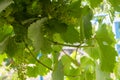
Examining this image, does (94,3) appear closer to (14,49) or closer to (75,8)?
(75,8)

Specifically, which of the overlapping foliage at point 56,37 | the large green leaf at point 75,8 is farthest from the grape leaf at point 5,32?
the large green leaf at point 75,8

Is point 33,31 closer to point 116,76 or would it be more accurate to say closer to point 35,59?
point 35,59

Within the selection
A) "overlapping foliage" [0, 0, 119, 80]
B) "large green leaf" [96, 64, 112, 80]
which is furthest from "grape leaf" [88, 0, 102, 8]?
"large green leaf" [96, 64, 112, 80]

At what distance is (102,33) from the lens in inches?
17.0

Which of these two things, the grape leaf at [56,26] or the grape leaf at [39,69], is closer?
the grape leaf at [56,26]

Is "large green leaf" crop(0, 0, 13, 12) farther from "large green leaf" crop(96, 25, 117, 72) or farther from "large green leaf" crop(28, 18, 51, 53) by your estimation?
"large green leaf" crop(96, 25, 117, 72)

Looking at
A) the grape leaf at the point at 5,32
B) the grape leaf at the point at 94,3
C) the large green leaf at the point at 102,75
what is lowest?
the large green leaf at the point at 102,75

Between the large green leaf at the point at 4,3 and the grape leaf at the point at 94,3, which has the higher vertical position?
the grape leaf at the point at 94,3

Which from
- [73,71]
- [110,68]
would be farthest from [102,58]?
[73,71]

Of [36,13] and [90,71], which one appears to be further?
[90,71]

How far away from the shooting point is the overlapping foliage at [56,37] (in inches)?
14.1

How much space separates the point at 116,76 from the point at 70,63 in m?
0.10

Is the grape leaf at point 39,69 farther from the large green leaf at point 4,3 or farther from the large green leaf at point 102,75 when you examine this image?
the large green leaf at point 4,3

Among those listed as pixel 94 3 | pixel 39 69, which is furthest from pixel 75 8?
pixel 39 69
